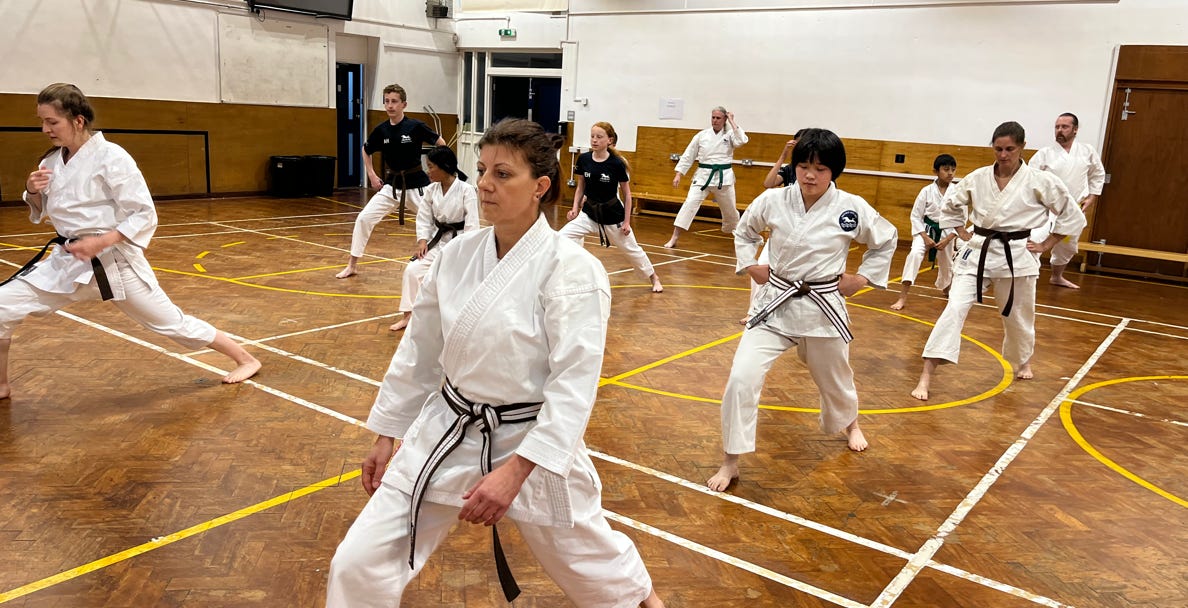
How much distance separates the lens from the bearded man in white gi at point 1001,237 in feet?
17.1

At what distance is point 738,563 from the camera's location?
10.1ft

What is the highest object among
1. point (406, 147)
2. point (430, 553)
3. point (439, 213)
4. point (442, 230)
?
point (406, 147)

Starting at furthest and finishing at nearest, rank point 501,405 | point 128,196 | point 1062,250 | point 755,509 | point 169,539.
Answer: point 1062,250 < point 128,196 < point 755,509 < point 169,539 < point 501,405

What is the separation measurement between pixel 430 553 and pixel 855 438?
2.83 meters

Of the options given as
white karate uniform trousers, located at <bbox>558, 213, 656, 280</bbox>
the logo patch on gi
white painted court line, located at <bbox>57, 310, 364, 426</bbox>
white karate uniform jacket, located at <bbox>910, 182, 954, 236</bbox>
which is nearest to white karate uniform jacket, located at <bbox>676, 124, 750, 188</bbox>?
white karate uniform jacket, located at <bbox>910, 182, 954, 236</bbox>

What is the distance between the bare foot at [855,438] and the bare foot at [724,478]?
83 cm

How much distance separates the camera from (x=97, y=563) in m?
2.86

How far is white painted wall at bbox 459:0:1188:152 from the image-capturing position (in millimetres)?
10844

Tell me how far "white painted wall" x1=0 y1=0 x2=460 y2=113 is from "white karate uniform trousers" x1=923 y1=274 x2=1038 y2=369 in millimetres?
12770

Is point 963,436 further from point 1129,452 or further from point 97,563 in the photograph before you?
point 97,563

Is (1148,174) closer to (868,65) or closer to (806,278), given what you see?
(868,65)

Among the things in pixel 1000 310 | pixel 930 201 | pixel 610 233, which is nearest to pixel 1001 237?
pixel 1000 310

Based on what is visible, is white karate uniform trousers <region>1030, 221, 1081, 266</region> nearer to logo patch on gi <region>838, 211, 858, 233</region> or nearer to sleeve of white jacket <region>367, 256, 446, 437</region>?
logo patch on gi <region>838, 211, 858, 233</region>

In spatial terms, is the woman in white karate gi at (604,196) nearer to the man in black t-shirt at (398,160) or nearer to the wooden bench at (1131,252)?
the man in black t-shirt at (398,160)
